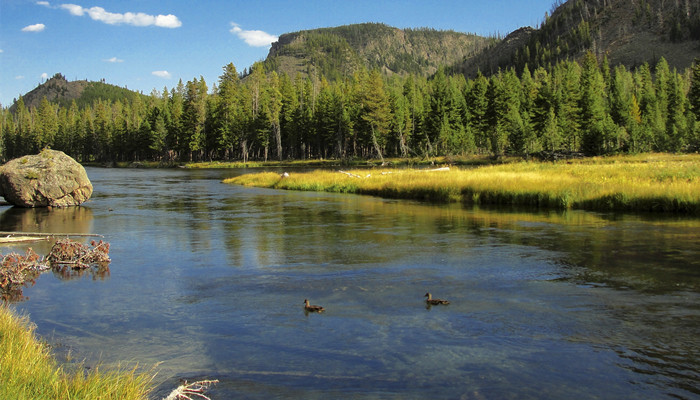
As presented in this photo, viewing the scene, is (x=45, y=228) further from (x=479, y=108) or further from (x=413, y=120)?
(x=413, y=120)

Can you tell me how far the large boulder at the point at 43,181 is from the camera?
105ft

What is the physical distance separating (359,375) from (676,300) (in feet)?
25.3

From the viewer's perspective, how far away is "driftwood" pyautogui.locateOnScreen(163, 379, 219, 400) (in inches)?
254

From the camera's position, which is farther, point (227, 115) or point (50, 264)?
point (227, 115)

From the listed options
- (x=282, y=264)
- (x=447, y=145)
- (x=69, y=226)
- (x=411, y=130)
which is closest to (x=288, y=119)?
(x=411, y=130)

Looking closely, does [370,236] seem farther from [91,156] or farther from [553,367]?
[91,156]

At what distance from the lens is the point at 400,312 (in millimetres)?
10680

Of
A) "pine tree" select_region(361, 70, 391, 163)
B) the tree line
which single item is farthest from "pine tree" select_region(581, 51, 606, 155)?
"pine tree" select_region(361, 70, 391, 163)

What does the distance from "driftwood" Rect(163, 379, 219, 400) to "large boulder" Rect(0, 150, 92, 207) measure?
30246 millimetres

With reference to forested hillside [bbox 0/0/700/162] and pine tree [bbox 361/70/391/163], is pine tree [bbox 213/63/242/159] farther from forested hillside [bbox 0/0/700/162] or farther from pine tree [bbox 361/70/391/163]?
pine tree [bbox 361/70/391/163]

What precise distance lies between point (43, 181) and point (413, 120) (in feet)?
277

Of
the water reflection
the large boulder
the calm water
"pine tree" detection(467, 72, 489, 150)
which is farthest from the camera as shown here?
"pine tree" detection(467, 72, 489, 150)

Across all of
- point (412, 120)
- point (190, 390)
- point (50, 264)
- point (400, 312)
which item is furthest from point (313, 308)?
point (412, 120)

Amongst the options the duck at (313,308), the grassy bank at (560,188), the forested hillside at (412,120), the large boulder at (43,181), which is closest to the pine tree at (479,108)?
the forested hillside at (412,120)
